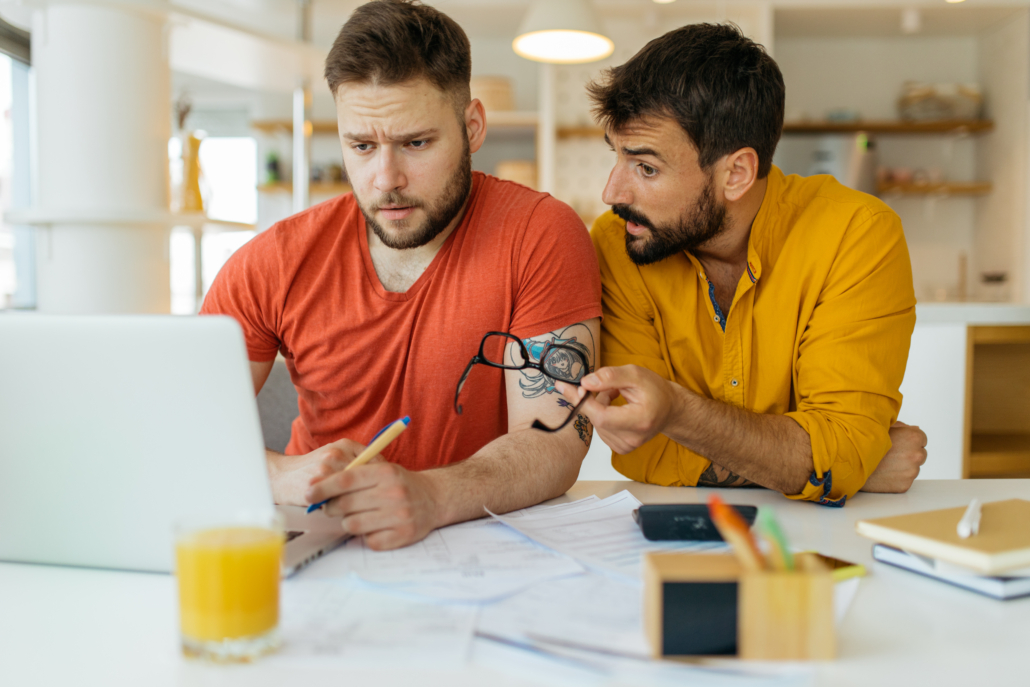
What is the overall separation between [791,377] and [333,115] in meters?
4.25

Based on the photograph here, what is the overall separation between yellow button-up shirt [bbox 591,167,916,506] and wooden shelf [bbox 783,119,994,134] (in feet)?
11.0

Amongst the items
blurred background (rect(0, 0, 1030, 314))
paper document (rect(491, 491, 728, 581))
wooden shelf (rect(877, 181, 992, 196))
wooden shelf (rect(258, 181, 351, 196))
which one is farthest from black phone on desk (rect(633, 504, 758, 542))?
wooden shelf (rect(877, 181, 992, 196))

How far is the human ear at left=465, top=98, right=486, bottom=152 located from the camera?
54.1 inches

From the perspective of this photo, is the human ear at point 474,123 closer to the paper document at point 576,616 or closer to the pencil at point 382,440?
the pencil at point 382,440

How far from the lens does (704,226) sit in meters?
1.36

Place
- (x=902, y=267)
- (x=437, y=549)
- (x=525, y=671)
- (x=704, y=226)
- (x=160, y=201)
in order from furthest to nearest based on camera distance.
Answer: (x=160, y=201) < (x=704, y=226) < (x=902, y=267) < (x=437, y=549) < (x=525, y=671)

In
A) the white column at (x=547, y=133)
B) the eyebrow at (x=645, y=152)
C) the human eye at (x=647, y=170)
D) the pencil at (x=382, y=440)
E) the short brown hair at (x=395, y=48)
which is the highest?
the white column at (x=547, y=133)

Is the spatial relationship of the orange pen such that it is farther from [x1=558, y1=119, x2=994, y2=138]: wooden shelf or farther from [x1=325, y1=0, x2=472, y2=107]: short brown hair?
[x1=558, y1=119, x2=994, y2=138]: wooden shelf

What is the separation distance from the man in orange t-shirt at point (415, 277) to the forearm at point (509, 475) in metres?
0.05

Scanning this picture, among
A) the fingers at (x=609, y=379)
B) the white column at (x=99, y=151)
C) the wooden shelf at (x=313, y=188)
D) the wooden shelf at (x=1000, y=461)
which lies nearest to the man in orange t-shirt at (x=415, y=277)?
the fingers at (x=609, y=379)

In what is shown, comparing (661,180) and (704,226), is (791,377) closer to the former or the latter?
(704,226)

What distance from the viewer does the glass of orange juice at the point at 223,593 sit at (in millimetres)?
583

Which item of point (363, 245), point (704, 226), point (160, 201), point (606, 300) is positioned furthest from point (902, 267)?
point (160, 201)

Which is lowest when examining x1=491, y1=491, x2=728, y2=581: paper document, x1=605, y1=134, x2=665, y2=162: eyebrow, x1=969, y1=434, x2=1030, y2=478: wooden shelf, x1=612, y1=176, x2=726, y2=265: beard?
x1=969, y1=434, x2=1030, y2=478: wooden shelf
